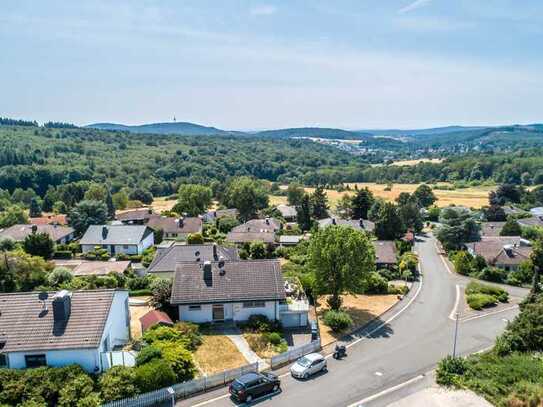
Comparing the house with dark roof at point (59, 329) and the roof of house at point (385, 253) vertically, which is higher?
the house with dark roof at point (59, 329)

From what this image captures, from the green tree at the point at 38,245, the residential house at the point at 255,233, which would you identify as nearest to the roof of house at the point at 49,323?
the green tree at the point at 38,245

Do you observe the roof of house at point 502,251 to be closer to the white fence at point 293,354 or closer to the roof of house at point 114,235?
the white fence at point 293,354

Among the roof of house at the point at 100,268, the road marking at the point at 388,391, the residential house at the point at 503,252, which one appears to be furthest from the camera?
the residential house at the point at 503,252

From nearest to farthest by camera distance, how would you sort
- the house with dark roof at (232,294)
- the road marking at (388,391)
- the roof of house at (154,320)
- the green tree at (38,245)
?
1. the road marking at (388,391)
2. the roof of house at (154,320)
3. the house with dark roof at (232,294)
4. the green tree at (38,245)

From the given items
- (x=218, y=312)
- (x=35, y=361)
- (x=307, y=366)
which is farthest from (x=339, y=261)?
(x=35, y=361)

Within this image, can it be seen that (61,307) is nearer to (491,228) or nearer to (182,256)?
(182,256)

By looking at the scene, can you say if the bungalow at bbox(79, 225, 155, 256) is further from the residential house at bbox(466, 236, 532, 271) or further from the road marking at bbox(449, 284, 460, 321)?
the residential house at bbox(466, 236, 532, 271)
